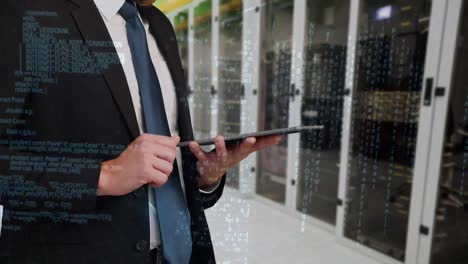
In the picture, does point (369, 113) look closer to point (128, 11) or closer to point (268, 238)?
point (268, 238)

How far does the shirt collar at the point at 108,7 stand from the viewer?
46 cm

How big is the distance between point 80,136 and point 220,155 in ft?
0.75

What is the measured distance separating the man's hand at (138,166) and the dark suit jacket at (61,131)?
17 millimetres

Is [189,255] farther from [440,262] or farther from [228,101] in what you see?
[440,262]

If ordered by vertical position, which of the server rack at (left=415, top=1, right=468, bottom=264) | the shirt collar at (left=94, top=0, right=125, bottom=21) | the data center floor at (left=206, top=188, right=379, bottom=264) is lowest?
the data center floor at (left=206, top=188, right=379, bottom=264)

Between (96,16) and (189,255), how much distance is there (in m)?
0.46

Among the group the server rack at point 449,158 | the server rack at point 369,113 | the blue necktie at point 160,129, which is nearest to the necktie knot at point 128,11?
the blue necktie at point 160,129

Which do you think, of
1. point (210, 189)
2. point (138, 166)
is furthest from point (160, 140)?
point (210, 189)

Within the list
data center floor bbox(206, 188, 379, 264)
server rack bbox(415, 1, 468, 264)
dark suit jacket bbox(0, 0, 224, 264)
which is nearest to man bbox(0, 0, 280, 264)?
dark suit jacket bbox(0, 0, 224, 264)

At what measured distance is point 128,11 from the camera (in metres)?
0.50

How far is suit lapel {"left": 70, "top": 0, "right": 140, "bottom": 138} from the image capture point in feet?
1.39

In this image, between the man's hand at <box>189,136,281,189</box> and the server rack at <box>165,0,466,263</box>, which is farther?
the server rack at <box>165,0,466,263</box>

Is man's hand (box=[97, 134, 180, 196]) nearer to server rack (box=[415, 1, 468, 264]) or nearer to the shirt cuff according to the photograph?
the shirt cuff

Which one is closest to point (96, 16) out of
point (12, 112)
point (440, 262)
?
point (12, 112)
